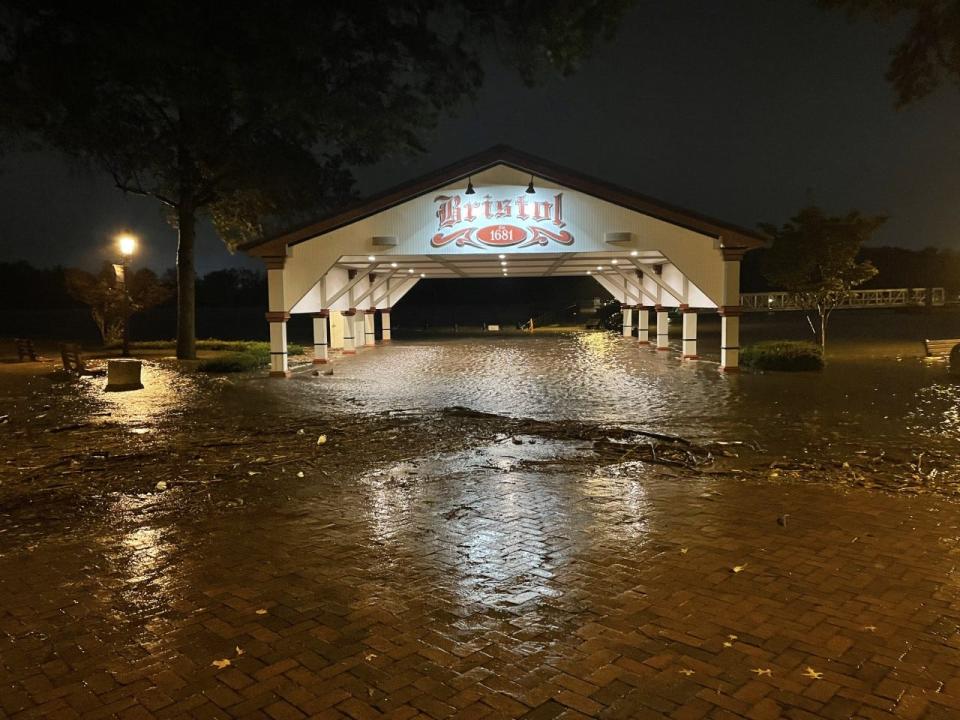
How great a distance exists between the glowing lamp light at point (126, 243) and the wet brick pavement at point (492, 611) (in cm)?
1909

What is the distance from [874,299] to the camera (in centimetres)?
5622

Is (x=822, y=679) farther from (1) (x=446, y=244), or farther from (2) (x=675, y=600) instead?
(1) (x=446, y=244)

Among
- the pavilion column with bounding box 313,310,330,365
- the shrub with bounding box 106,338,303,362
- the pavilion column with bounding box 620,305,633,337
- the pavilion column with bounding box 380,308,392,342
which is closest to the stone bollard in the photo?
the pavilion column with bounding box 313,310,330,365

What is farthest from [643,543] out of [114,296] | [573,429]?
[114,296]

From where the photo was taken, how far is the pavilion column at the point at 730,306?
18016mm

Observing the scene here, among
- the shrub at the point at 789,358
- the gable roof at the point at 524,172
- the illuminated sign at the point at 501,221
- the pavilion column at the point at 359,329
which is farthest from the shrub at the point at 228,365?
the shrub at the point at 789,358

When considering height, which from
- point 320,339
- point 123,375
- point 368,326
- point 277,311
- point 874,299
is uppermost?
point 874,299

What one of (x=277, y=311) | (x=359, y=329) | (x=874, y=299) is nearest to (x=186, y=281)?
(x=277, y=311)

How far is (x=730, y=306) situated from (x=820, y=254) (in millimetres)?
4591

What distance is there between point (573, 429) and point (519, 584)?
5972 mm

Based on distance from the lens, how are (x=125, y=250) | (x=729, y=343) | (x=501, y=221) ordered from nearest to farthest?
(x=729, y=343) < (x=501, y=221) < (x=125, y=250)

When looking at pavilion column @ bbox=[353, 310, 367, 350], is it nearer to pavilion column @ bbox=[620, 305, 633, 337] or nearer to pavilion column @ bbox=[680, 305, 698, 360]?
pavilion column @ bbox=[620, 305, 633, 337]

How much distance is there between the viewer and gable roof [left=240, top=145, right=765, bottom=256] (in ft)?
58.8

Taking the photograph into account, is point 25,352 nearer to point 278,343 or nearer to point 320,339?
point 320,339
